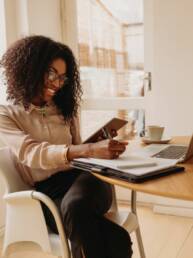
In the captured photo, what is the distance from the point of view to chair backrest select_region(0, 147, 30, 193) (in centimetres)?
138

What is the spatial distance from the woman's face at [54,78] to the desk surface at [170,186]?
581 mm

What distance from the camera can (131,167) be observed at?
1.06 m

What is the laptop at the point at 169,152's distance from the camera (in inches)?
46.4

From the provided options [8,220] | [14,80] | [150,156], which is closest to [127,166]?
[150,156]

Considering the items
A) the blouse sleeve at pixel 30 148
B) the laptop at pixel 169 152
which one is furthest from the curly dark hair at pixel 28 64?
the laptop at pixel 169 152

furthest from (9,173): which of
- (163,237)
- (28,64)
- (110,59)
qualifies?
(110,59)

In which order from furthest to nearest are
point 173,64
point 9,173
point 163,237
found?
point 173,64
point 163,237
point 9,173

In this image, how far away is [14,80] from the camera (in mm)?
1513

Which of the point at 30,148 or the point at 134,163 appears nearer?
the point at 134,163

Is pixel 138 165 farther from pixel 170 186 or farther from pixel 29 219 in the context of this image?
pixel 29 219

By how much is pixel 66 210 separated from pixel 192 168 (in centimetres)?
43

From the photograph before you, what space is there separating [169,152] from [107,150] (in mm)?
257

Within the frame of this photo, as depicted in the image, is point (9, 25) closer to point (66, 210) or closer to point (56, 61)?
point (56, 61)

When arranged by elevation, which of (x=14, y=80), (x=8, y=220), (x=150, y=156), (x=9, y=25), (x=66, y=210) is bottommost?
(x=8, y=220)
